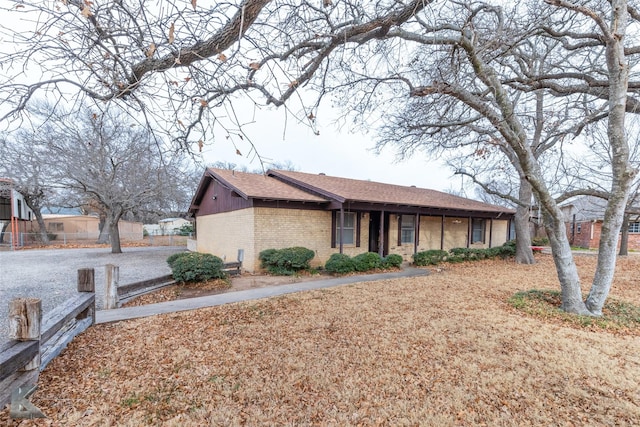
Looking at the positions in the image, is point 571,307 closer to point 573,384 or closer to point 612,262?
point 612,262

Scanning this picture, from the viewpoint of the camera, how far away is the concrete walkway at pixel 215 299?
18.2 ft

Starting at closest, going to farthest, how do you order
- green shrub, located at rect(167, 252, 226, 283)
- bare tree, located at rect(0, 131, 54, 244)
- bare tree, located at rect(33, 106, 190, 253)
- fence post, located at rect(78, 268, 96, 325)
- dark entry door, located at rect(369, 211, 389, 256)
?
fence post, located at rect(78, 268, 96, 325) < green shrub, located at rect(167, 252, 226, 283) < dark entry door, located at rect(369, 211, 389, 256) < bare tree, located at rect(33, 106, 190, 253) < bare tree, located at rect(0, 131, 54, 244)

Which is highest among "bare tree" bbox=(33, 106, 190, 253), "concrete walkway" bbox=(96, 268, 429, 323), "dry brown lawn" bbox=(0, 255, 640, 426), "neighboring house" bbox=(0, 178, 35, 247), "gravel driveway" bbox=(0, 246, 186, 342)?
"bare tree" bbox=(33, 106, 190, 253)

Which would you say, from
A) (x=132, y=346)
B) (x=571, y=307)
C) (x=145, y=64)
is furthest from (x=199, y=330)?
(x=571, y=307)

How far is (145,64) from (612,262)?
8333 millimetres

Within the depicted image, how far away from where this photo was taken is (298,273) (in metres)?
10.2

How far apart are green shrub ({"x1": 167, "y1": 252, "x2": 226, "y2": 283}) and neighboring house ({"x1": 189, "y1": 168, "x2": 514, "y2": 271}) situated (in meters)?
1.91

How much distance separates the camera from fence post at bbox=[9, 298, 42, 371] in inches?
113

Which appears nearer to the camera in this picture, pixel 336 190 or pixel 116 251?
pixel 336 190

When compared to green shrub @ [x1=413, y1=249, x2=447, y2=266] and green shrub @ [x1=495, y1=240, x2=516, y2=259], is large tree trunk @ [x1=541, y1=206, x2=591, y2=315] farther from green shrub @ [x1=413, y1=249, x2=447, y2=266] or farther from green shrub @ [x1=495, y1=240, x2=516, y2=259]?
green shrub @ [x1=495, y1=240, x2=516, y2=259]

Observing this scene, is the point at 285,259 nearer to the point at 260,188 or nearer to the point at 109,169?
the point at 260,188

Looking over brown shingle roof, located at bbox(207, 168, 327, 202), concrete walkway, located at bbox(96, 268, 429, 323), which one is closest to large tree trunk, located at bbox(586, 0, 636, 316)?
concrete walkway, located at bbox(96, 268, 429, 323)

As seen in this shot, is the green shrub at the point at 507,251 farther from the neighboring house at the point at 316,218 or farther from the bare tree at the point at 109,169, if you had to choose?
the bare tree at the point at 109,169

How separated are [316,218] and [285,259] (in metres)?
2.50
